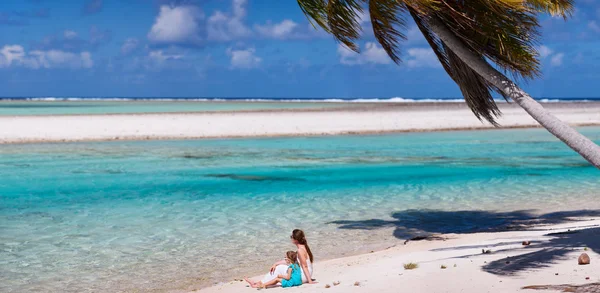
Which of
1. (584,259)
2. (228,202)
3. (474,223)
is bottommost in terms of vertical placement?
(474,223)

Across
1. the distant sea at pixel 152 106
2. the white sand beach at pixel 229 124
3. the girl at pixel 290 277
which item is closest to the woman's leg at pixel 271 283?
the girl at pixel 290 277

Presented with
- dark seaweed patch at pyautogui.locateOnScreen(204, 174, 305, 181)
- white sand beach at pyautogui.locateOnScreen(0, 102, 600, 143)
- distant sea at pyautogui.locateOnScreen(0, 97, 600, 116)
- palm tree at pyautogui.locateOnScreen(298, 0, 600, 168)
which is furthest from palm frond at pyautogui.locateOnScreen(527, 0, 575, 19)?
distant sea at pyautogui.locateOnScreen(0, 97, 600, 116)

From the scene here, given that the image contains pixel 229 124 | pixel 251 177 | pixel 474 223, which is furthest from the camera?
pixel 229 124

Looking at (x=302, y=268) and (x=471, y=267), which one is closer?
(x=471, y=267)

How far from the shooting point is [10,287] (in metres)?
8.95

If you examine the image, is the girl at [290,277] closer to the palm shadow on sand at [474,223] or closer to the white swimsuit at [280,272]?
the white swimsuit at [280,272]

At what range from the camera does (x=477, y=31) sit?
24.8 feet

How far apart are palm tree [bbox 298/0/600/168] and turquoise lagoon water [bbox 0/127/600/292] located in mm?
3523

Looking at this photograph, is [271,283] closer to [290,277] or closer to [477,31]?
[290,277]

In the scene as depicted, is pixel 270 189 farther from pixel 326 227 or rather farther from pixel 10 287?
pixel 10 287

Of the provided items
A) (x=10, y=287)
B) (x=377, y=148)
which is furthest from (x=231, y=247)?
(x=377, y=148)

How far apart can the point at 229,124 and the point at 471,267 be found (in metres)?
32.3

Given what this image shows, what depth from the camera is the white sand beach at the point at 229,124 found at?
35062mm

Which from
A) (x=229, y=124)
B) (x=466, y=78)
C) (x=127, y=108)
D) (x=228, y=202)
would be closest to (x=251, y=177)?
(x=228, y=202)
